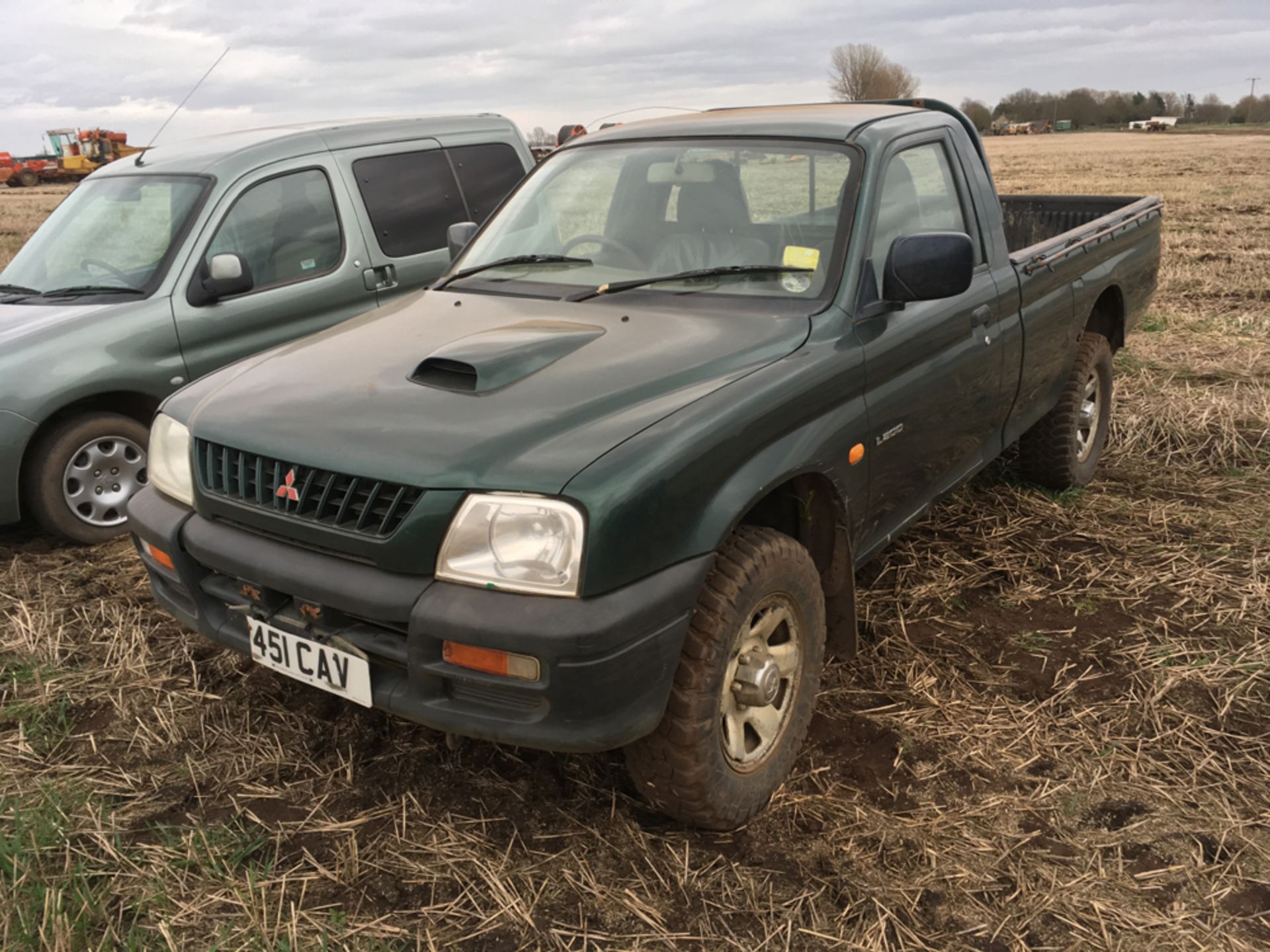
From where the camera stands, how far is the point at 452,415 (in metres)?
2.42

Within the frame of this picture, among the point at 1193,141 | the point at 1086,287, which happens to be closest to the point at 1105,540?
the point at 1086,287

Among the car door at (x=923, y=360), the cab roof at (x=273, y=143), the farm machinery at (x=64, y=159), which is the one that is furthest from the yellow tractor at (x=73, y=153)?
the car door at (x=923, y=360)

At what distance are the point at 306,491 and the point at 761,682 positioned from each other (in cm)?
123

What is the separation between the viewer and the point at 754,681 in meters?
2.55

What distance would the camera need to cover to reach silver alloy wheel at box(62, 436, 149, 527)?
4555 millimetres

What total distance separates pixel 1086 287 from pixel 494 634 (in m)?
3.70

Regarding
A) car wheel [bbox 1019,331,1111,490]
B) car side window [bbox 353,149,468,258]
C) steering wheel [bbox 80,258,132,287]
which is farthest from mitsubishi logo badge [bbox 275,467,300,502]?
car wheel [bbox 1019,331,1111,490]

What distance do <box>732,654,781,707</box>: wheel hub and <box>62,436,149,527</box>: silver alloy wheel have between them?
11.4ft

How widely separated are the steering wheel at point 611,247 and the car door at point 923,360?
76cm

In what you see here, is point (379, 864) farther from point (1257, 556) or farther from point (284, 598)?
point (1257, 556)

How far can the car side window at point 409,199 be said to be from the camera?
5652 mm

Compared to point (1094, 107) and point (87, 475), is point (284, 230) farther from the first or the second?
point (1094, 107)

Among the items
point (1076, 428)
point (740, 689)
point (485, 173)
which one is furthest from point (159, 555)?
point (485, 173)

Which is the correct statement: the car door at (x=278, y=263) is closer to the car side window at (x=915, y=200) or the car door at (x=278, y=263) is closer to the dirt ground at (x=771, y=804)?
the dirt ground at (x=771, y=804)
